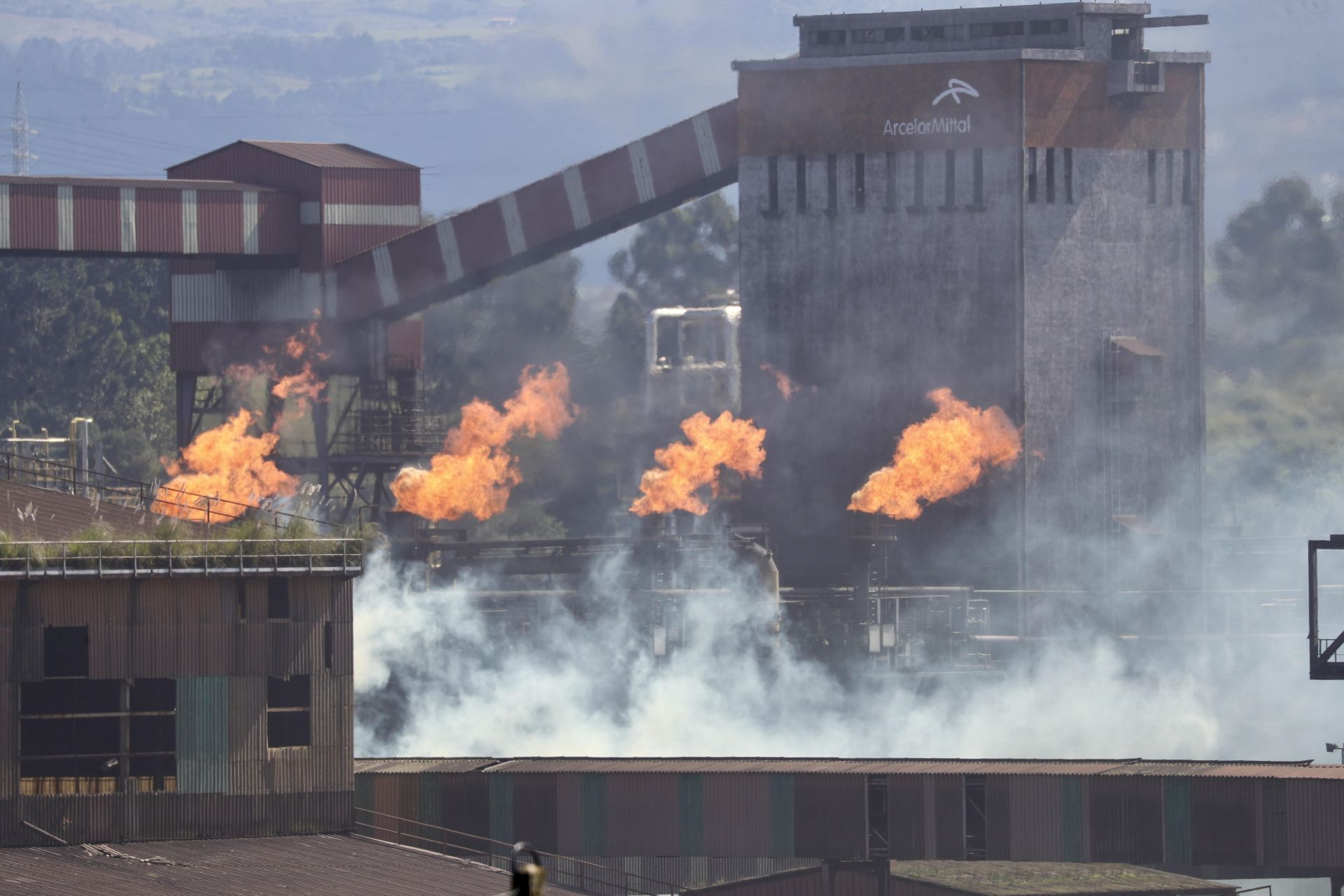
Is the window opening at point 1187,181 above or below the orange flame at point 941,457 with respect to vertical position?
above

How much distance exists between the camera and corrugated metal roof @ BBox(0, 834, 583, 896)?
47094mm

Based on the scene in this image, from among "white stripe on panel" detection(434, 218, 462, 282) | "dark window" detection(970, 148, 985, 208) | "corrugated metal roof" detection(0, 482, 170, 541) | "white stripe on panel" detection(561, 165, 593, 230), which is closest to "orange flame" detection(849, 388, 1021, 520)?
"dark window" detection(970, 148, 985, 208)

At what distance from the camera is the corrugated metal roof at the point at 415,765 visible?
188ft

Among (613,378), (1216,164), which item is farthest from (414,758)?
(1216,164)

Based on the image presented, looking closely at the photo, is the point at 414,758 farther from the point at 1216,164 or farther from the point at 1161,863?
the point at 1216,164

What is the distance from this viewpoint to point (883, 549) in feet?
262

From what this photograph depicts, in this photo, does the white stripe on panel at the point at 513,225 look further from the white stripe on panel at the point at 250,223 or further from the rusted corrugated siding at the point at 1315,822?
the rusted corrugated siding at the point at 1315,822

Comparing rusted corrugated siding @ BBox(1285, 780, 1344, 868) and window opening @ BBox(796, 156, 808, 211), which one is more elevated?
window opening @ BBox(796, 156, 808, 211)

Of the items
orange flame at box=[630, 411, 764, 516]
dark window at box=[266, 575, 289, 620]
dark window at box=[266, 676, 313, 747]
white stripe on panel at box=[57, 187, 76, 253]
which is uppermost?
white stripe on panel at box=[57, 187, 76, 253]

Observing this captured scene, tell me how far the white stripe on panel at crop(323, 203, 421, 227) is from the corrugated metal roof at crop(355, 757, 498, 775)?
28.9 metres

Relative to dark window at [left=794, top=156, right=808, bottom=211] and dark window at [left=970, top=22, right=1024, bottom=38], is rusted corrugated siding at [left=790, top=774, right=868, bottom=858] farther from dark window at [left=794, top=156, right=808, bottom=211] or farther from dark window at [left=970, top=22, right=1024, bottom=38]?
dark window at [left=970, top=22, right=1024, bottom=38]

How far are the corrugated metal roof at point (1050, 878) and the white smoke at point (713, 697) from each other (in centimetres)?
504

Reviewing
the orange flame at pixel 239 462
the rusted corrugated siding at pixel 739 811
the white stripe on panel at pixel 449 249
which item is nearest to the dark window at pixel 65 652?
the rusted corrugated siding at pixel 739 811

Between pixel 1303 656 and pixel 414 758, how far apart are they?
118ft
